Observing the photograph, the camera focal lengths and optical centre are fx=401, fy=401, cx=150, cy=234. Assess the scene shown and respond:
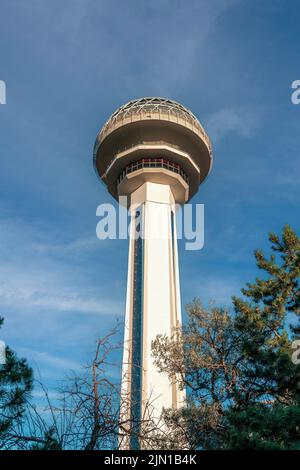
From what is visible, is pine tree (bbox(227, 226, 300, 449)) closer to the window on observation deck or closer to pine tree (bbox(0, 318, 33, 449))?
pine tree (bbox(0, 318, 33, 449))

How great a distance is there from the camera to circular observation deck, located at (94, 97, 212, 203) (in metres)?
45.8

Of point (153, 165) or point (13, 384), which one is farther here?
point (153, 165)

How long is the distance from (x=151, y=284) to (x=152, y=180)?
1328cm

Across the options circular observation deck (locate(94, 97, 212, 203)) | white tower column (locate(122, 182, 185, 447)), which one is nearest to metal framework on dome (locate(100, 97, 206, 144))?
circular observation deck (locate(94, 97, 212, 203))

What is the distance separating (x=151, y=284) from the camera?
4025 cm

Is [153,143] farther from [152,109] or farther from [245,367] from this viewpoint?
[245,367]

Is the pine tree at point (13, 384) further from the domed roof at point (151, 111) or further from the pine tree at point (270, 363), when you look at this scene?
the domed roof at point (151, 111)

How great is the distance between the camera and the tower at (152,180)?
4000 cm

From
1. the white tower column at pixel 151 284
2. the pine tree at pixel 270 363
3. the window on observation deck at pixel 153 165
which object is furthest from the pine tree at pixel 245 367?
the window on observation deck at pixel 153 165

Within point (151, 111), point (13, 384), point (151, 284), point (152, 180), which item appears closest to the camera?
point (13, 384)

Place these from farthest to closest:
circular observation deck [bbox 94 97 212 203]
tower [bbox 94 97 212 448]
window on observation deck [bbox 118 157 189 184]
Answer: window on observation deck [bbox 118 157 189 184]
circular observation deck [bbox 94 97 212 203]
tower [bbox 94 97 212 448]

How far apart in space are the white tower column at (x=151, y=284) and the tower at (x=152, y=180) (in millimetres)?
96

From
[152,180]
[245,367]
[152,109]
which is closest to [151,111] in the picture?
[152,109]
